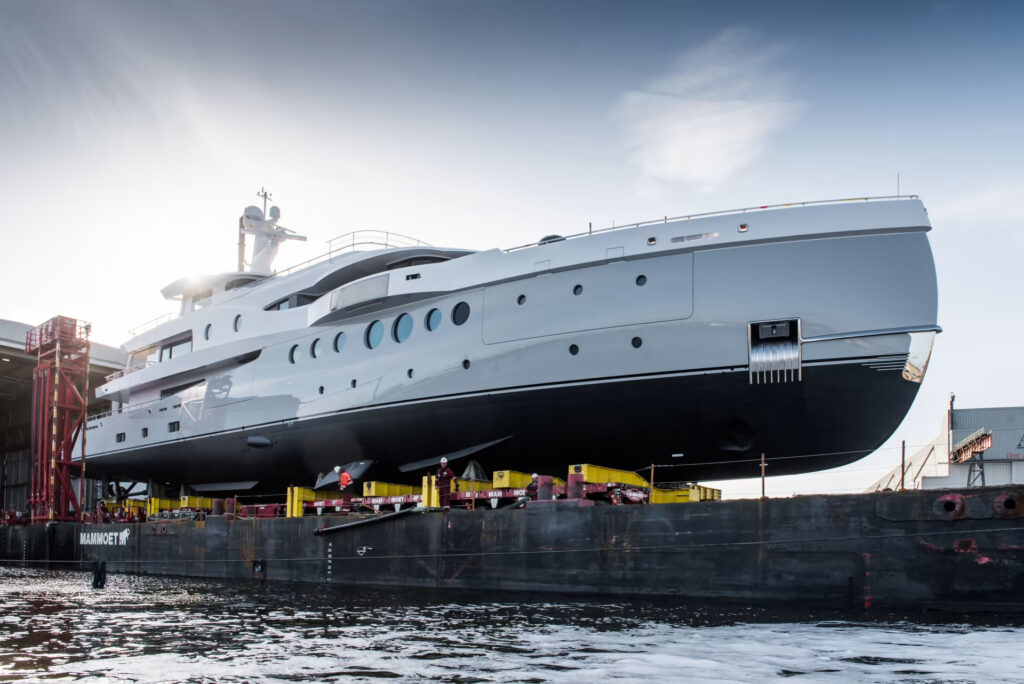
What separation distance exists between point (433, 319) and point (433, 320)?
22mm

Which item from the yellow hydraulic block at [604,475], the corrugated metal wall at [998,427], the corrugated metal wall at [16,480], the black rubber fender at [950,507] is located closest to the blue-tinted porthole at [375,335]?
the yellow hydraulic block at [604,475]

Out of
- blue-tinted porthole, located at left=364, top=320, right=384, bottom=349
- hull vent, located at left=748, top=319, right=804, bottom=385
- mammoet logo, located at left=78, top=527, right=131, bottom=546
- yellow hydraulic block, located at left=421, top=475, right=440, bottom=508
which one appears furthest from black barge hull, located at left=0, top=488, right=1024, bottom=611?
mammoet logo, located at left=78, top=527, right=131, bottom=546

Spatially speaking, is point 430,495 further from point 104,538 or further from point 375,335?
point 104,538

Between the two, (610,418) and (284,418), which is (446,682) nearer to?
(610,418)

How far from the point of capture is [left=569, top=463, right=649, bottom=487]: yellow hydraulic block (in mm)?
15547

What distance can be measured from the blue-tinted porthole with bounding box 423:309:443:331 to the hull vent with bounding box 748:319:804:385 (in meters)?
6.71

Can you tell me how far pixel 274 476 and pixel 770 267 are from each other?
573 inches

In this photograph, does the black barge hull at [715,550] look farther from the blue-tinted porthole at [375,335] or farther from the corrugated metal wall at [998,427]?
the corrugated metal wall at [998,427]

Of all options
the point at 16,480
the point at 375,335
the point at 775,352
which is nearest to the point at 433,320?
the point at 375,335

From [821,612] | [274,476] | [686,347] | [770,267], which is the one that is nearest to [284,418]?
[274,476]

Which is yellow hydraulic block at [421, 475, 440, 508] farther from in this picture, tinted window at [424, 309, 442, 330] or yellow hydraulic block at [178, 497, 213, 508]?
yellow hydraulic block at [178, 497, 213, 508]

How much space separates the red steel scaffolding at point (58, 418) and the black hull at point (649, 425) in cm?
1406

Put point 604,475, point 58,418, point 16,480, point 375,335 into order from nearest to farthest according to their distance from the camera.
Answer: point 604,475 → point 375,335 → point 58,418 → point 16,480

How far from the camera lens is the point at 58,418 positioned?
3206cm
